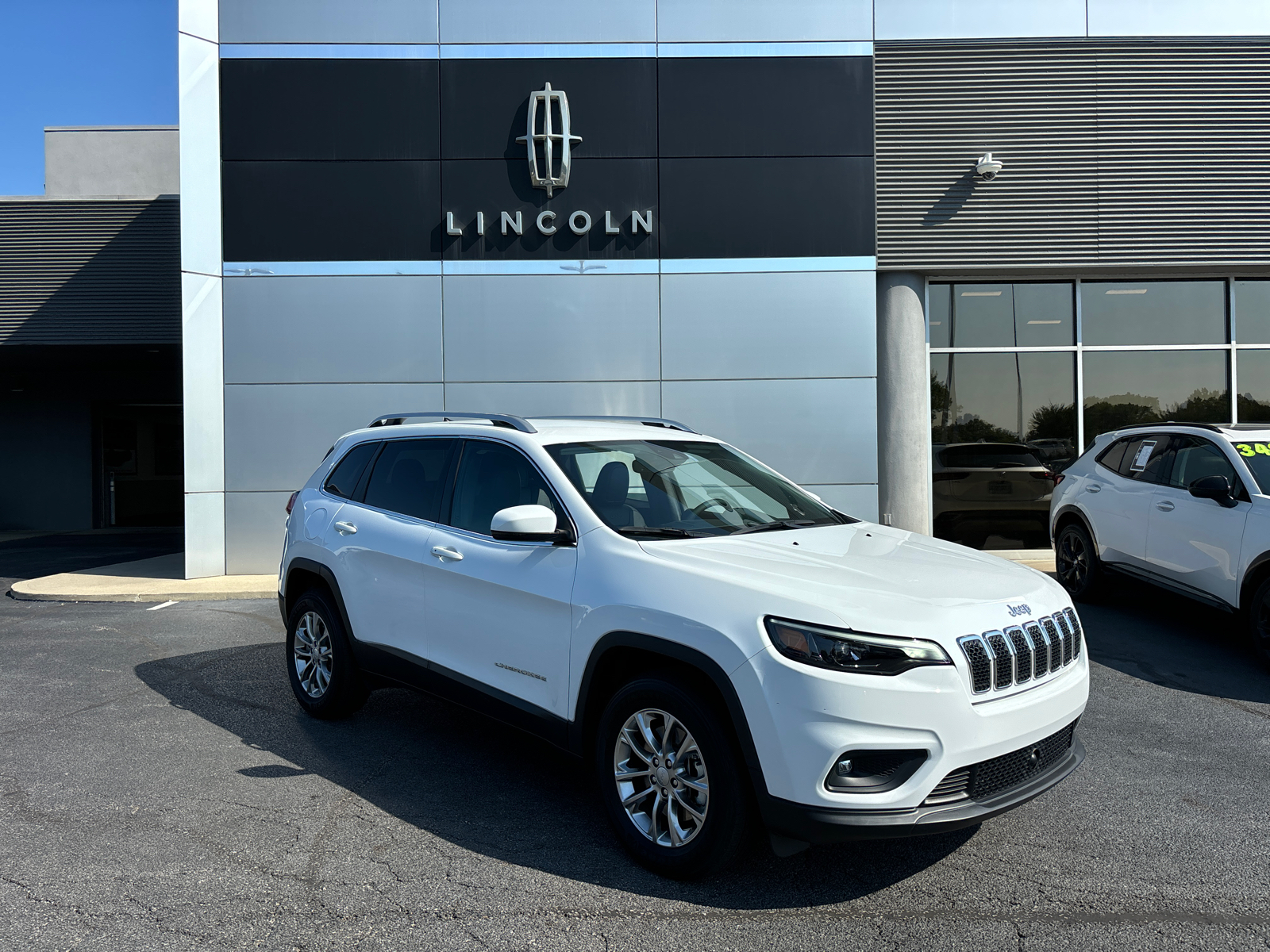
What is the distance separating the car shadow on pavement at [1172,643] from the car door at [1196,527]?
25 centimetres

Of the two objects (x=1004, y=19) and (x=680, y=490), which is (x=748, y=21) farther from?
(x=680, y=490)

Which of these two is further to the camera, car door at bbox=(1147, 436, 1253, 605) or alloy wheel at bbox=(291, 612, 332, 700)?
car door at bbox=(1147, 436, 1253, 605)

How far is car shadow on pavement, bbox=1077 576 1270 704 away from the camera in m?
6.42

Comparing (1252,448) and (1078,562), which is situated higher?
(1252,448)

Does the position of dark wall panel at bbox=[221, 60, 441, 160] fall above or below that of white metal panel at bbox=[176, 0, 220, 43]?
below

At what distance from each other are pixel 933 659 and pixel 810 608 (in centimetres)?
44

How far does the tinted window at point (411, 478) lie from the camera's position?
4902 mm

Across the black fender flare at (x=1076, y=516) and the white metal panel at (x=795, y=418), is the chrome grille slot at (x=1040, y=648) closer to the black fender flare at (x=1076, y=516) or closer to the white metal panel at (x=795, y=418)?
the black fender flare at (x=1076, y=516)

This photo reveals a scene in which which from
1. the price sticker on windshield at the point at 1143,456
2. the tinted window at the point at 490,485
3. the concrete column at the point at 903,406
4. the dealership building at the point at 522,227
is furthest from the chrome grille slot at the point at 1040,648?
the concrete column at the point at 903,406

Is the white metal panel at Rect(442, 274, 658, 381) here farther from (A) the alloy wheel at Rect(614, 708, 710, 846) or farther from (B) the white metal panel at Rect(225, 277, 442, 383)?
(A) the alloy wheel at Rect(614, 708, 710, 846)

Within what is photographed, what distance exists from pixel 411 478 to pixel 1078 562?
261 inches

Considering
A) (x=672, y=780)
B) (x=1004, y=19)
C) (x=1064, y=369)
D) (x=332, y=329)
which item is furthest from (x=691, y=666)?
(x=1004, y=19)

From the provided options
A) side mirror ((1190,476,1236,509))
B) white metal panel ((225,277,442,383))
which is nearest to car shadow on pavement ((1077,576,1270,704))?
side mirror ((1190,476,1236,509))

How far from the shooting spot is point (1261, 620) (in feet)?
21.2
